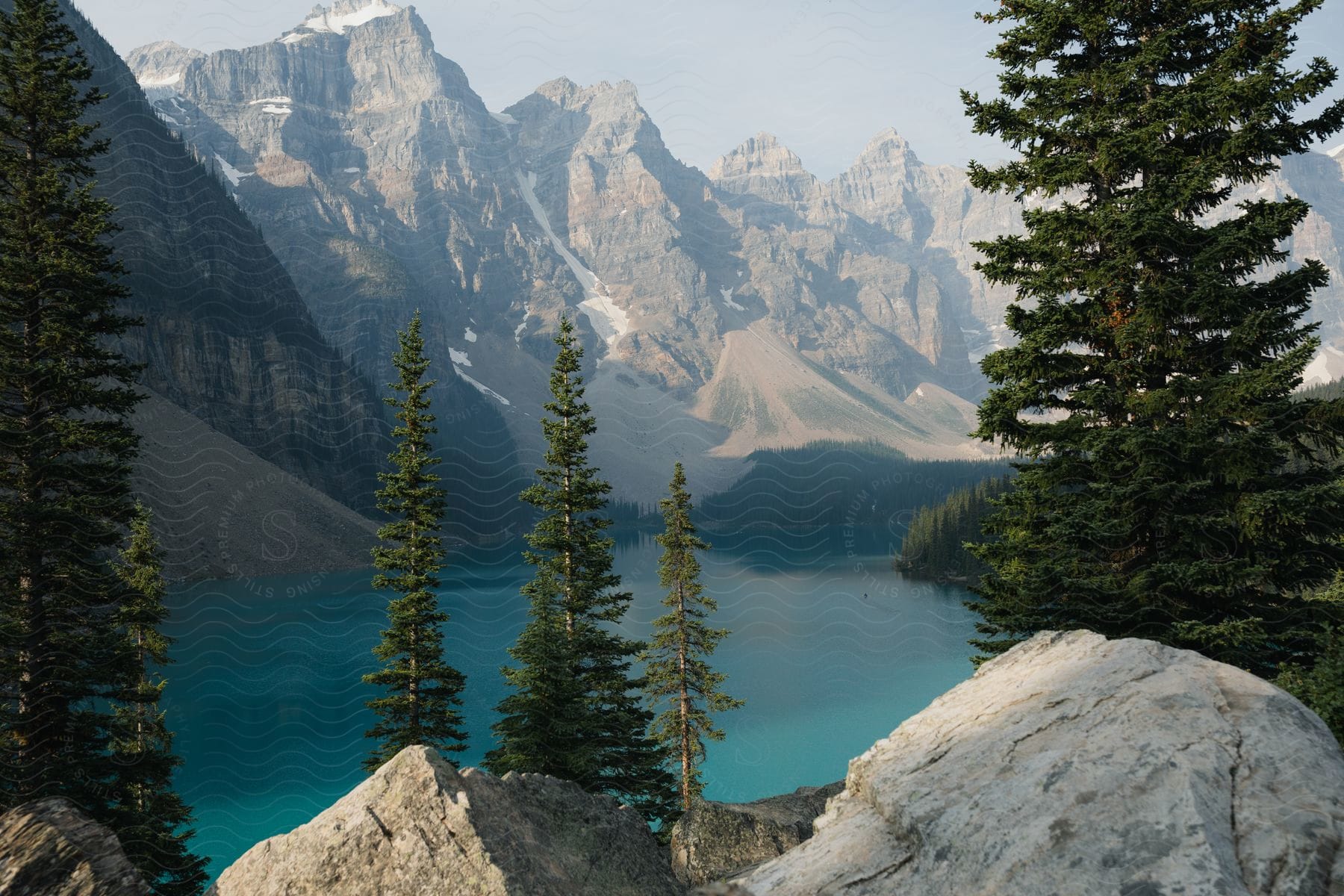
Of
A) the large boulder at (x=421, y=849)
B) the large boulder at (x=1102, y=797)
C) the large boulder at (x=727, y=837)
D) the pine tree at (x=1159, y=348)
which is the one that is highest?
the pine tree at (x=1159, y=348)

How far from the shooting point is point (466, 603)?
12119cm

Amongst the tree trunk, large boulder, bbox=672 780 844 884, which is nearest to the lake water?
the tree trunk

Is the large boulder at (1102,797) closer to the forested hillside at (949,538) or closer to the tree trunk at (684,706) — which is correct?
the tree trunk at (684,706)

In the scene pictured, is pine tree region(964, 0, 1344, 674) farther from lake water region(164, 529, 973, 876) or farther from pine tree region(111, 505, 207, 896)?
lake water region(164, 529, 973, 876)

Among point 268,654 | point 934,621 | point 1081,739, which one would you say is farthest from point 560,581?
point 934,621

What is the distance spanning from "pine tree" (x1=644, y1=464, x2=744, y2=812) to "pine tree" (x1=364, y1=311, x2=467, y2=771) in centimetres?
774

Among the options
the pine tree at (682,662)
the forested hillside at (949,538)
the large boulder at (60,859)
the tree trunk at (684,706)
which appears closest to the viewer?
the large boulder at (60,859)

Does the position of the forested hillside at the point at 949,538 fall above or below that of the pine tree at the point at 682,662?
below

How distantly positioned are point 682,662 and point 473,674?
54.1 m

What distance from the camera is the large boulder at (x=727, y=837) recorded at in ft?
47.6

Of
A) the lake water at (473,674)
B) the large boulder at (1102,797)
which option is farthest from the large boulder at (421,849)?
the lake water at (473,674)

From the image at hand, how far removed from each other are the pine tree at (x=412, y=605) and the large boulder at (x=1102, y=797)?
70.7 feet

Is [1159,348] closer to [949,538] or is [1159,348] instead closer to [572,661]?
[572,661]

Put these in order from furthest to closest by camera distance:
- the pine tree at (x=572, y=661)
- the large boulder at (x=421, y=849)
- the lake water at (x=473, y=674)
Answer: the lake water at (x=473, y=674), the pine tree at (x=572, y=661), the large boulder at (x=421, y=849)
